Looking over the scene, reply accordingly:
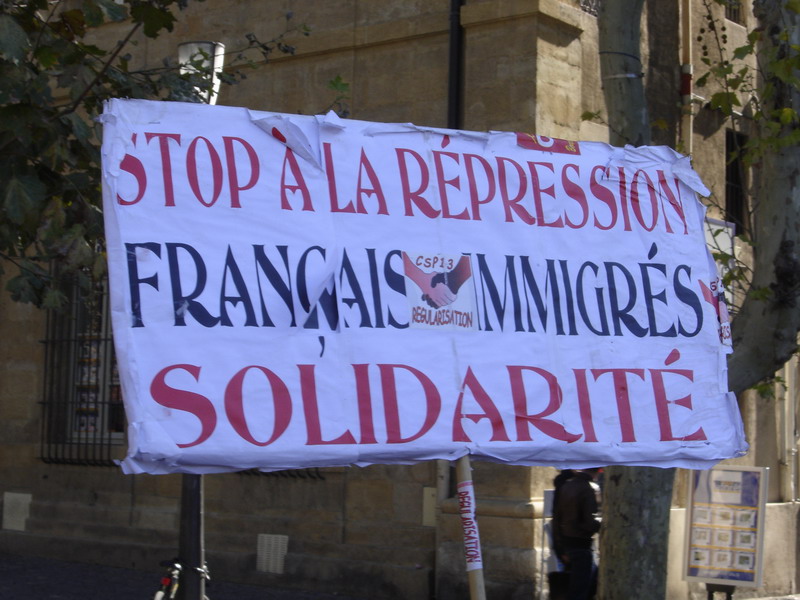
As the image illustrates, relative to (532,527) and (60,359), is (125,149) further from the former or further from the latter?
(60,359)

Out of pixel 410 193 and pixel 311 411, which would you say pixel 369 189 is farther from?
pixel 311 411

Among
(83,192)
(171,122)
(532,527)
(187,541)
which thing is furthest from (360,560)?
(171,122)

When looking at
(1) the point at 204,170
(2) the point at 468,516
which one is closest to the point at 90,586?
(2) the point at 468,516

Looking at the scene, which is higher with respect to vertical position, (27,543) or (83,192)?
(83,192)

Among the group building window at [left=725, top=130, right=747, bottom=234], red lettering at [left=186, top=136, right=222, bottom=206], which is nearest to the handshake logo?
red lettering at [left=186, top=136, right=222, bottom=206]

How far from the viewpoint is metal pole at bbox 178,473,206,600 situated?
22.5 ft

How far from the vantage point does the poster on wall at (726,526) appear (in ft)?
33.0

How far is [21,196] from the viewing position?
6027 mm

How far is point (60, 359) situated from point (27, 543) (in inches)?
82.5

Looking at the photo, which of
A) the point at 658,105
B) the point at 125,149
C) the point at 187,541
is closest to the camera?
the point at 125,149

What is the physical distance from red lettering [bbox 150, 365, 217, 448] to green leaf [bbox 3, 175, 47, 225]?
2233mm

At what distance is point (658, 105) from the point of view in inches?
469

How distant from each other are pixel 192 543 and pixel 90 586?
5157mm

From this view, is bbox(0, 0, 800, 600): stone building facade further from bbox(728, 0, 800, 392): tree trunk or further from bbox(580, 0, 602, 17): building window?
bbox(728, 0, 800, 392): tree trunk
